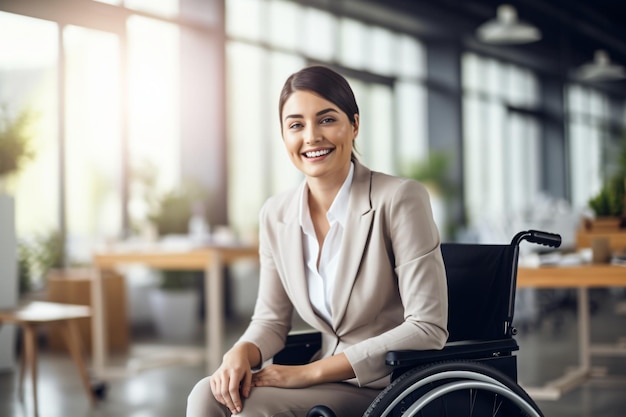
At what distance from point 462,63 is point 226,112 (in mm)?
4996

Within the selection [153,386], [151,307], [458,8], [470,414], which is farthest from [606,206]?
[458,8]

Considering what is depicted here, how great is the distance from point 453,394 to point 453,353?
9cm

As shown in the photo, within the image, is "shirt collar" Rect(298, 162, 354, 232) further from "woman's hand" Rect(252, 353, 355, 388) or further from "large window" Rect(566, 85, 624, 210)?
"large window" Rect(566, 85, 624, 210)

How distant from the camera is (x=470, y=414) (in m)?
1.86

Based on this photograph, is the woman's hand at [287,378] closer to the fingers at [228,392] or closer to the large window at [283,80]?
the fingers at [228,392]

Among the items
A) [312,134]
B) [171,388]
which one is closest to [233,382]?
[312,134]

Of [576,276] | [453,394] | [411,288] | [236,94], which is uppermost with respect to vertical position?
[236,94]

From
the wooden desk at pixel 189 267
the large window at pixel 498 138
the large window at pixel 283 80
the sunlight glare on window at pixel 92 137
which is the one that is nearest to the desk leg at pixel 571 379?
the wooden desk at pixel 189 267

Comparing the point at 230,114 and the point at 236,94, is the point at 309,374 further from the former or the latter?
the point at 236,94

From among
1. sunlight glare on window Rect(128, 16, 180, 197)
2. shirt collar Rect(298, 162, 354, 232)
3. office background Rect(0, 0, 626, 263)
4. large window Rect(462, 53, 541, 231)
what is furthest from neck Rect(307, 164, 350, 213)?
large window Rect(462, 53, 541, 231)

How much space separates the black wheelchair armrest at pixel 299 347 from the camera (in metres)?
2.16

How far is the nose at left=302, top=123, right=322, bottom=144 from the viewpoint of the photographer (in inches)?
76.1

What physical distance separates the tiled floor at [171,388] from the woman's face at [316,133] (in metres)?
2.20

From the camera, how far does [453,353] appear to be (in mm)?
1874
